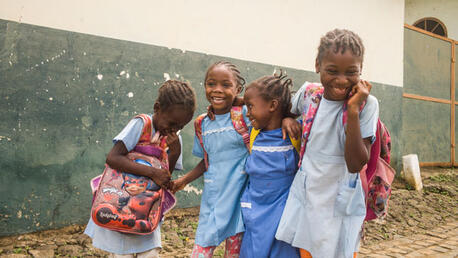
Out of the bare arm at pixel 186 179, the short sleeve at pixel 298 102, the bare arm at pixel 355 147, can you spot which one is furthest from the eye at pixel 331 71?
the bare arm at pixel 186 179

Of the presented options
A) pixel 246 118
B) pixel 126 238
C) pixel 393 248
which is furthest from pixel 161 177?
pixel 393 248

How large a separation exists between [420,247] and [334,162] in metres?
2.70

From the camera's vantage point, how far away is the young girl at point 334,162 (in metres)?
1.56

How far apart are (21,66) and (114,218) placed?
224 centimetres

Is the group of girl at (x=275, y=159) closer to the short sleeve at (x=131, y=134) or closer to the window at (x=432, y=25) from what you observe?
the short sleeve at (x=131, y=134)

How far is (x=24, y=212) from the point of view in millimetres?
3328

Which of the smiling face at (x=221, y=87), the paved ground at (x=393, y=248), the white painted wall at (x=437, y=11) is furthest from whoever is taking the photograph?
the white painted wall at (x=437, y=11)

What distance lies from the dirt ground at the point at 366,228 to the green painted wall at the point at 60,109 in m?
0.14

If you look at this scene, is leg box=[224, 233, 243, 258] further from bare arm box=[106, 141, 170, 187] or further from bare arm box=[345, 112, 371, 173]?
bare arm box=[345, 112, 371, 173]

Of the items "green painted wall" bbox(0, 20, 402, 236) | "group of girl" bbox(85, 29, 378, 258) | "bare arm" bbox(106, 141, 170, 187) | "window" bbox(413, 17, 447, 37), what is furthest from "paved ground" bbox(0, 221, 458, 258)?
"window" bbox(413, 17, 447, 37)

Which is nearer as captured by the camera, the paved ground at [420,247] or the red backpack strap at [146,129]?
the red backpack strap at [146,129]

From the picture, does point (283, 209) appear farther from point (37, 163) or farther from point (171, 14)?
point (171, 14)

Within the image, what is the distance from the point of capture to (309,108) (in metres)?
1.83

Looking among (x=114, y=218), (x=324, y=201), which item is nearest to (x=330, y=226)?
(x=324, y=201)
